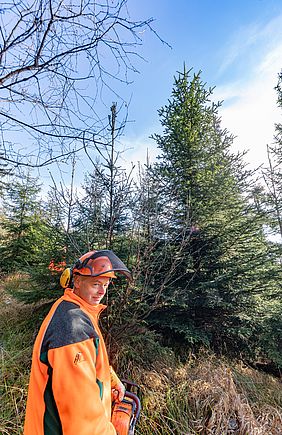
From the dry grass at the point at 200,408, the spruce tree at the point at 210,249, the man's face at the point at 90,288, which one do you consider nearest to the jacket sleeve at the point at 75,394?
the man's face at the point at 90,288

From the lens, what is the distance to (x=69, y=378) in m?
1.05

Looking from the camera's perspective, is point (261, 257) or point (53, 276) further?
point (261, 257)

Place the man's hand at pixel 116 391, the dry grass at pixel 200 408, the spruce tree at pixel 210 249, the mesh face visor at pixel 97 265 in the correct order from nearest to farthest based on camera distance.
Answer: the mesh face visor at pixel 97 265, the man's hand at pixel 116 391, the dry grass at pixel 200 408, the spruce tree at pixel 210 249

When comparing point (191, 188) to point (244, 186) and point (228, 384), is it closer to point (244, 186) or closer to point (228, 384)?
point (244, 186)

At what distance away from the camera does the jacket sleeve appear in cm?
102

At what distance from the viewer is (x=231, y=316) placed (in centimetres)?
474

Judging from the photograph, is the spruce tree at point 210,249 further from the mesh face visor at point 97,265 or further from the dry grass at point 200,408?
the mesh face visor at point 97,265

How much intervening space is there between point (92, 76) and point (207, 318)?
493 centimetres

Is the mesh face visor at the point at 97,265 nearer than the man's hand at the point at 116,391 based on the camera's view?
Yes

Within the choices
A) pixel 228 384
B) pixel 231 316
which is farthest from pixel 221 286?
pixel 228 384

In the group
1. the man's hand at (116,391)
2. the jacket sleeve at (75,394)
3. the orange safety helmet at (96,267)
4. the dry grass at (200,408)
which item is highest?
the orange safety helmet at (96,267)

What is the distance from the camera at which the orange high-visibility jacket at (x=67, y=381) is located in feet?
3.38

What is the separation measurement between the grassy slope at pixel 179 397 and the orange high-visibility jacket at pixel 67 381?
6.16ft

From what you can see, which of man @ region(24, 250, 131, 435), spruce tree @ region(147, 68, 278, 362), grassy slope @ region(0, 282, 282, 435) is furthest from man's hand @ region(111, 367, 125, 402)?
spruce tree @ region(147, 68, 278, 362)
